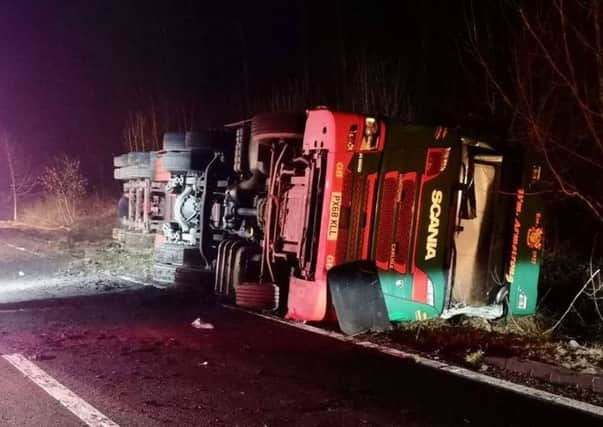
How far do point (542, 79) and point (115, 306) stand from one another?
6140mm

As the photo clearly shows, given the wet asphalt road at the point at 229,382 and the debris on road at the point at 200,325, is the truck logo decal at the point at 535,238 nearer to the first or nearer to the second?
the wet asphalt road at the point at 229,382

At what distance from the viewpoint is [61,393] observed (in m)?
4.34

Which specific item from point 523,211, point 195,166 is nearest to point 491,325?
point 523,211

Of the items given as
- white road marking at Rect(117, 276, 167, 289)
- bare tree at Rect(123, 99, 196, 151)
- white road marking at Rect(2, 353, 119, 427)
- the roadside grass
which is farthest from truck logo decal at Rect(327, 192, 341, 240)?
bare tree at Rect(123, 99, 196, 151)

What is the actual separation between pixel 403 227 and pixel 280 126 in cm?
209

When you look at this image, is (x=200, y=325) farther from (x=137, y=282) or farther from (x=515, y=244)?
(x=137, y=282)

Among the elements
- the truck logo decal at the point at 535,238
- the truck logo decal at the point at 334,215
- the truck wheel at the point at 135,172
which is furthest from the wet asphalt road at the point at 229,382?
the truck wheel at the point at 135,172

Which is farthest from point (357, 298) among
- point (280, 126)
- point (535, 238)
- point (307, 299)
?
point (280, 126)

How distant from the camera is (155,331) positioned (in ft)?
21.1

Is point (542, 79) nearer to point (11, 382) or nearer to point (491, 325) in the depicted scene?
point (491, 325)

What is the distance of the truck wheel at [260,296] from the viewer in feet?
23.7

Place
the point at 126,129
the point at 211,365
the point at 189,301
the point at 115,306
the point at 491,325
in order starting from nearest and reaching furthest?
1. the point at 211,365
2. the point at 491,325
3. the point at 115,306
4. the point at 189,301
5. the point at 126,129

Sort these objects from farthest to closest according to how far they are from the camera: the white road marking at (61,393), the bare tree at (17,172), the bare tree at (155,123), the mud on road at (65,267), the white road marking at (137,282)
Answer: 1. the bare tree at (17,172)
2. the bare tree at (155,123)
3. the white road marking at (137,282)
4. the mud on road at (65,267)
5. the white road marking at (61,393)

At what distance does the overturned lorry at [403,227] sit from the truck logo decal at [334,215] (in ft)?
0.03
